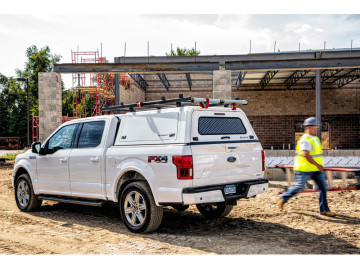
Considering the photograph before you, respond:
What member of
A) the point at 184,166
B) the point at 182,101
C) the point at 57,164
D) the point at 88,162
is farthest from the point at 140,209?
the point at 57,164

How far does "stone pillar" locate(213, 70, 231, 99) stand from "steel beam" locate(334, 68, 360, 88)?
11.6 metres

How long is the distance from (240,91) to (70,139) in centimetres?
1966

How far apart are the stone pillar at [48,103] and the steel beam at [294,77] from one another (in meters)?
14.0

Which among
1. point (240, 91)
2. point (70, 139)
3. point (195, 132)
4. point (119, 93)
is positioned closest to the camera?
point (195, 132)

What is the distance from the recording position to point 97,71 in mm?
13383

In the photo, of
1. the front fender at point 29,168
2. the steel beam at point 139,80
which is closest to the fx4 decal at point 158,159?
the front fender at point 29,168

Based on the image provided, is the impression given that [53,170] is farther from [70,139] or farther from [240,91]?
[240,91]

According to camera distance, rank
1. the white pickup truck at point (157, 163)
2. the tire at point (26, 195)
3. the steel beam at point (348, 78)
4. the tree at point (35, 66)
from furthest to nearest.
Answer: the tree at point (35, 66) < the steel beam at point (348, 78) < the tire at point (26, 195) < the white pickup truck at point (157, 163)

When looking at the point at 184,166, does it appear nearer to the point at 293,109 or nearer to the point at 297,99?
the point at 293,109

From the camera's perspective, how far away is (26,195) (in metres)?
7.62

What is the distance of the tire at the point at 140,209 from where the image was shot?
540 centimetres

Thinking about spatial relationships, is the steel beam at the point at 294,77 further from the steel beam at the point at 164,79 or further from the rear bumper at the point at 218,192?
Result: the rear bumper at the point at 218,192

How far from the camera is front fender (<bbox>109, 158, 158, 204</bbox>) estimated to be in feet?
17.5

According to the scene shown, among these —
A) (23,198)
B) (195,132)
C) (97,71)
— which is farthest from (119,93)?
(195,132)
